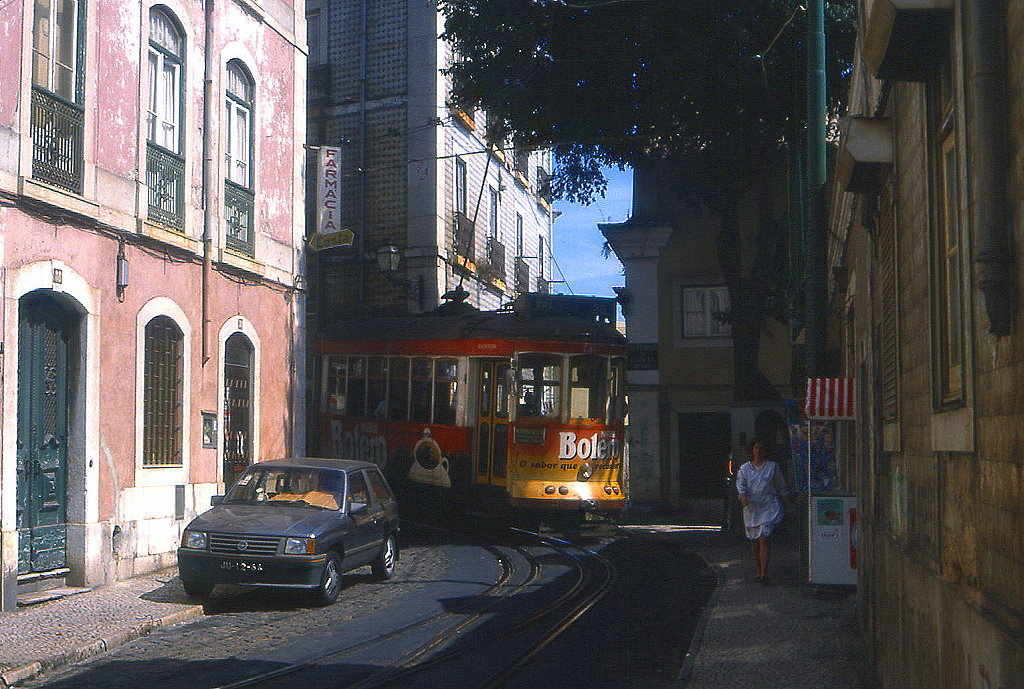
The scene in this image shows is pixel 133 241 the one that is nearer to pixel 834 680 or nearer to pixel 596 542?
pixel 596 542

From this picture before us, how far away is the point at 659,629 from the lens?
35.7 ft

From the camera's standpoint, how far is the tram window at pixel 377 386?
811 inches

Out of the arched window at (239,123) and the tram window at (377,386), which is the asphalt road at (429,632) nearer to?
the tram window at (377,386)

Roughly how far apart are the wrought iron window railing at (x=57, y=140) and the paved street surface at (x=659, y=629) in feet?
14.7

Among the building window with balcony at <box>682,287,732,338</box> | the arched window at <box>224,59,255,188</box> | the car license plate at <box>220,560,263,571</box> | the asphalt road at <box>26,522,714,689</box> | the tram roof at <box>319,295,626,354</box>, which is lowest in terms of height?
the asphalt road at <box>26,522,714,689</box>

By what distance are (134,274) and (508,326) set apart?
6.19 metres

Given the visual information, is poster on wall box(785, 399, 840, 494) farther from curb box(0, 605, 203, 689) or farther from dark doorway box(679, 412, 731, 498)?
dark doorway box(679, 412, 731, 498)

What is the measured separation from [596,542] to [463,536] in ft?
6.88

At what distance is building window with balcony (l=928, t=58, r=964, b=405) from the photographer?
4.86m

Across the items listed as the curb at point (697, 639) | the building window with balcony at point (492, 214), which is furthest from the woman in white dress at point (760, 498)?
the building window with balcony at point (492, 214)

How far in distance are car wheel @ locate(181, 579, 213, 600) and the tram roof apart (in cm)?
738

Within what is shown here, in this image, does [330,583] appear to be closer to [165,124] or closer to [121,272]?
[121,272]

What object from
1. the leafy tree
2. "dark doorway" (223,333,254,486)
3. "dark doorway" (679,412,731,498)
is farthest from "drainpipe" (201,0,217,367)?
"dark doorway" (679,412,731,498)

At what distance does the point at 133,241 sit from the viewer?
47.3 feet
